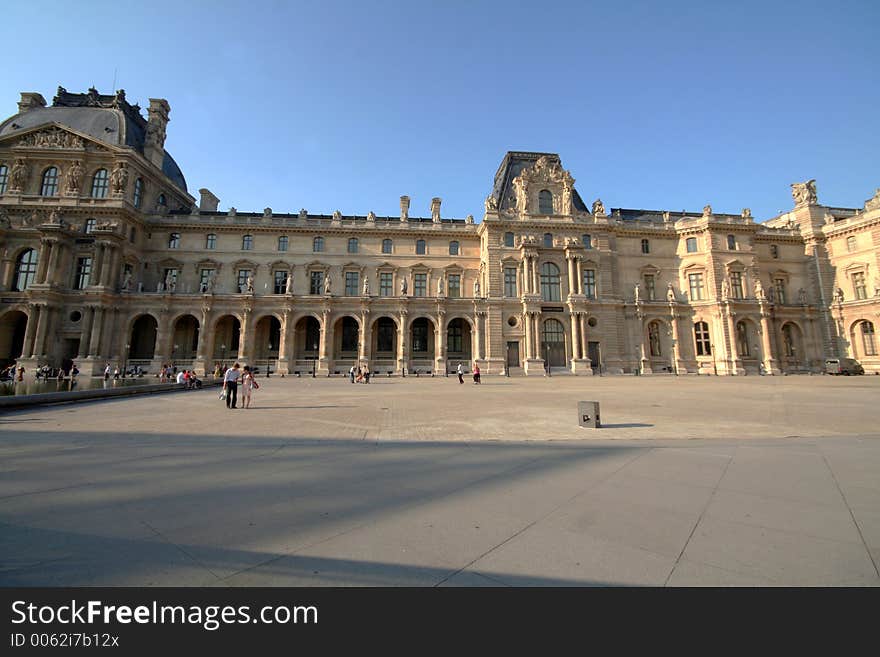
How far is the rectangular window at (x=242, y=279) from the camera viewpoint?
40938 mm

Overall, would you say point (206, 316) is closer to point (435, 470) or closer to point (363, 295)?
point (363, 295)

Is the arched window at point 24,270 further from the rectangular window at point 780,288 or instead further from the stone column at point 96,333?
the rectangular window at point 780,288

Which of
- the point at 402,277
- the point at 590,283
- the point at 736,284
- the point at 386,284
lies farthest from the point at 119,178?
the point at 736,284

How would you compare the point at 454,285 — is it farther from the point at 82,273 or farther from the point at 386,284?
the point at 82,273

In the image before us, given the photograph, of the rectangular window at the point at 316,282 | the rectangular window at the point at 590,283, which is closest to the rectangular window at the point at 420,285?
the rectangular window at the point at 316,282

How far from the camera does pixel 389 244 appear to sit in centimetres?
4294

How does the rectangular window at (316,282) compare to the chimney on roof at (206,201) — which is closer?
the rectangular window at (316,282)

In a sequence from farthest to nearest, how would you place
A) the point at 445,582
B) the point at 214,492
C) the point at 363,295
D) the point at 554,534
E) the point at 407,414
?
the point at 363,295
the point at 407,414
the point at 214,492
the point at 554,534
the point at 445,582

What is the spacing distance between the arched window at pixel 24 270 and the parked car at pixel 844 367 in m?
80.4

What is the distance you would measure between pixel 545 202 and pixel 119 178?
4553 cm

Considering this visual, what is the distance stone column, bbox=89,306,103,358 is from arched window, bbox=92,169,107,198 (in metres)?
13.0

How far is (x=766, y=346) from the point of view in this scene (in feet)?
131
